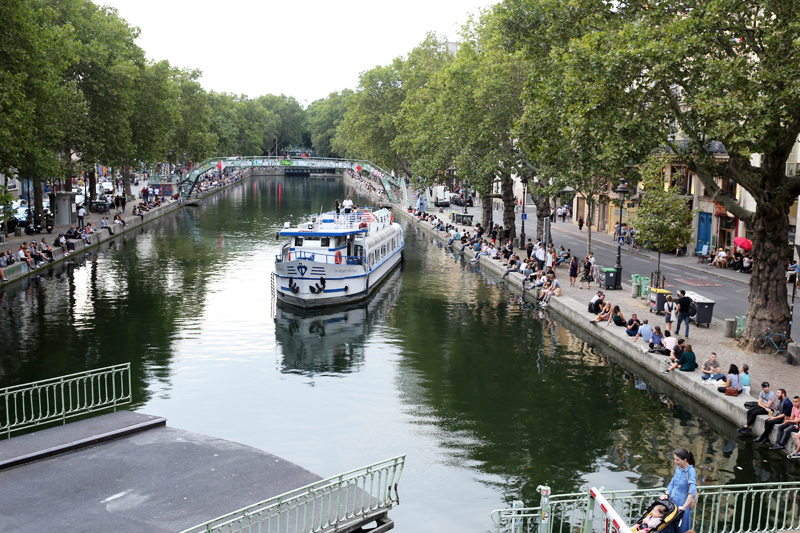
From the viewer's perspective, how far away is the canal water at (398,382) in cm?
1680

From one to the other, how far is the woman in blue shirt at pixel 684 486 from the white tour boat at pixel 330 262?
946 inches

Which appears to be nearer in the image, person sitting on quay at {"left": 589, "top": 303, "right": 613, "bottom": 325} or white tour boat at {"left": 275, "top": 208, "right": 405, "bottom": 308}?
person sitting on quay at {"left": 589, "top": 303, "right": 613, "bottom": 325}

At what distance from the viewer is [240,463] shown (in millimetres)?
14555

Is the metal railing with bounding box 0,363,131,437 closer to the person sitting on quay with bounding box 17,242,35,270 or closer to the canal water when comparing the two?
the canal water

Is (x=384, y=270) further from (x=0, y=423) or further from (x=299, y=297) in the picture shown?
(x=0, y=423)

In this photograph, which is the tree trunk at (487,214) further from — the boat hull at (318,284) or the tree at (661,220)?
the boat hull at (318,284)

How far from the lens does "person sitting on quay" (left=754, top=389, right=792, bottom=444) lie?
17.8m

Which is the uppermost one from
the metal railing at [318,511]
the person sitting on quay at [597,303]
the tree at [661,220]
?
the tree at [661,220]

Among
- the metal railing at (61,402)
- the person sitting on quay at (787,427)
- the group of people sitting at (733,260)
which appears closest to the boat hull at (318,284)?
the metal railing at (61,402)

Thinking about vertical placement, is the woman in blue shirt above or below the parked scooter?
below

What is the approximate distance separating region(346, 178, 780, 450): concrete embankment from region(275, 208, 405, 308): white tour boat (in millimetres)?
8096

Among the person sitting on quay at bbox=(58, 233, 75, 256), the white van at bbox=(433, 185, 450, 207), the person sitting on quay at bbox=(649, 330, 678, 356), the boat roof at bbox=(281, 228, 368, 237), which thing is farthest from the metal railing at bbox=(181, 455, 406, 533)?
the white van at bbox=(433, 185, 450, 207)

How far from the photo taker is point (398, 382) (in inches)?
917

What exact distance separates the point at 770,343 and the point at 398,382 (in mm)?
12149
